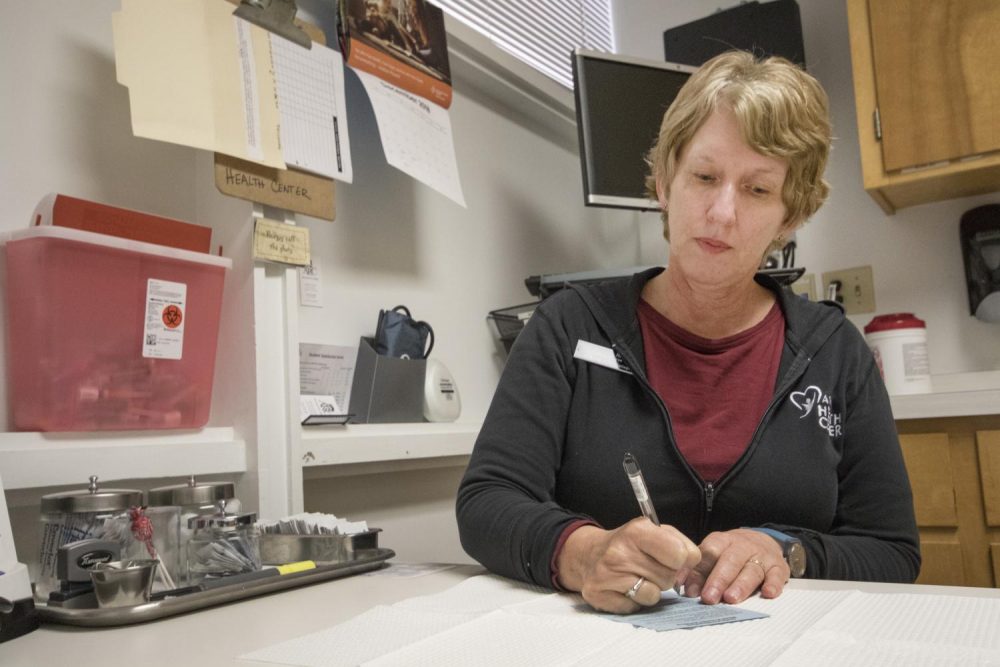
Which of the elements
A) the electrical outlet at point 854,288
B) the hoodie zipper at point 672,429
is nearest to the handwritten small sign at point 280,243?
the hoodie zipper at point 672,429

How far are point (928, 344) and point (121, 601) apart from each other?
7.01 feet

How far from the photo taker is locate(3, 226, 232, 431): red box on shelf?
36.9 inches

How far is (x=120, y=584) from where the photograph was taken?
68cm

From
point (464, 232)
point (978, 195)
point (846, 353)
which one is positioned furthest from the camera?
point (978, 195)

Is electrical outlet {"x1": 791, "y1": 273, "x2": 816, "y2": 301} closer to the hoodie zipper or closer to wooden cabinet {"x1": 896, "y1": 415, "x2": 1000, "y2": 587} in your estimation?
wooden cabinet {"x1": 896, "y1": 415, "x2": 1000, "y2": 587}

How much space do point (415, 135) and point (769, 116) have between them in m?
0.79

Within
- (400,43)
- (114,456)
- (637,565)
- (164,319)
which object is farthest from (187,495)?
(400,43)

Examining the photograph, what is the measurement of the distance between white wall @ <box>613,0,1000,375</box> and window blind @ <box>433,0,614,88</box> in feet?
1.56

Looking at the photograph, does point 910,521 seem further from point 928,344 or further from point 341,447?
point 928,344

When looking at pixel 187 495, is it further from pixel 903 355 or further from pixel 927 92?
pixel 927 92

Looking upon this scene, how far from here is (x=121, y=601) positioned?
0.68 m

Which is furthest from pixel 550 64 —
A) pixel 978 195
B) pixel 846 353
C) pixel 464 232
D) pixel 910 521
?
pixel 910 521

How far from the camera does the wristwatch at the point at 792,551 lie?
0.82 m

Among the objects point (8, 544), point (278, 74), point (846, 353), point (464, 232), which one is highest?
point (278, 74)
